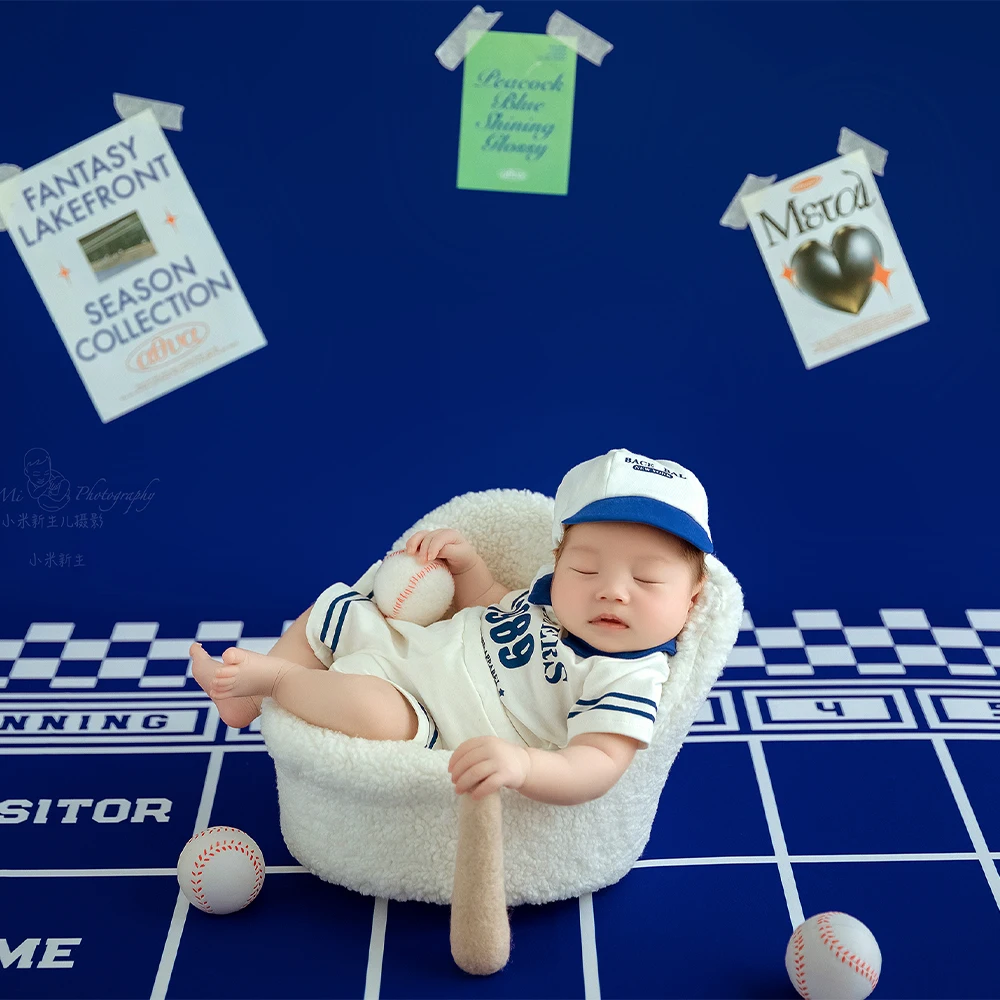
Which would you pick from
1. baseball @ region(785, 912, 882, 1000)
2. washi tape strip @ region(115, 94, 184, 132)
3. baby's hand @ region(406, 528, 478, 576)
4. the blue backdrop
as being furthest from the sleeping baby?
washi tape strip @ region(115, 94, 184, 132)

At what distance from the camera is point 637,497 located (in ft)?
4.59

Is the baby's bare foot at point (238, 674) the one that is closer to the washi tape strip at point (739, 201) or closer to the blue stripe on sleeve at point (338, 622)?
the blue stripe on sleeve at point (338, 622)

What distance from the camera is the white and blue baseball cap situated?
1.38 meters

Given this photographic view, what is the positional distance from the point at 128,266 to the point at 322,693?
922mm

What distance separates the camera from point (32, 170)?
1924 millimetres

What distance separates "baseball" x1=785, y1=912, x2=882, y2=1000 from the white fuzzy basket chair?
0.22m

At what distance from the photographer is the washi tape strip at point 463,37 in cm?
190

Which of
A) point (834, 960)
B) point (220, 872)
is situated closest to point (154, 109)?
point (220, 872)

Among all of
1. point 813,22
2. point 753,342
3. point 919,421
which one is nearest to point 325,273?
point 753,342

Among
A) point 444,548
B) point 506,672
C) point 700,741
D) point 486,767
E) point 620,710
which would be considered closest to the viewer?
point 486,767

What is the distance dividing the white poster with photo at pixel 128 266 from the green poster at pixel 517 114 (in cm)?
43

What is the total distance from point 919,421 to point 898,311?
19cm

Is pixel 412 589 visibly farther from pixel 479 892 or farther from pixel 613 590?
pixel 479 892

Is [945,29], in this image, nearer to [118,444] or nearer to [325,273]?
[325,273]
